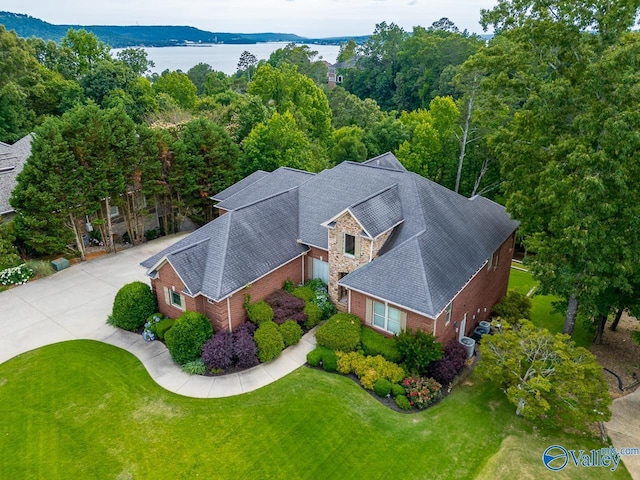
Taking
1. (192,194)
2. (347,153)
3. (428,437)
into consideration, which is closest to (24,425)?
(428,437)

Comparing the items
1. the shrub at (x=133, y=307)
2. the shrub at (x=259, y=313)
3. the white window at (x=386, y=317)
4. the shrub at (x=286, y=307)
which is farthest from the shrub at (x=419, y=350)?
the shrub at (x=133, y=307)

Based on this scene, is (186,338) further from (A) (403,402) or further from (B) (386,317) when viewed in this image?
(A) (403,402)

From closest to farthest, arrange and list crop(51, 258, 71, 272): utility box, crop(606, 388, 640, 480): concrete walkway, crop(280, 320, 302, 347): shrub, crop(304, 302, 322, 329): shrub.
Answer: crop(606, 388, 640, 480): concrete walkway → crop(280, 320, 302, 347): shrub → crop(304, 302, 322, 329): shrub → crop(51, 258, 71, 272): utility box

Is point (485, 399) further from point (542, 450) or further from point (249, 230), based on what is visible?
point (249, 230)

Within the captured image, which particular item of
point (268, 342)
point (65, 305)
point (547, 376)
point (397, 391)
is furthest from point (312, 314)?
point (65, 305)

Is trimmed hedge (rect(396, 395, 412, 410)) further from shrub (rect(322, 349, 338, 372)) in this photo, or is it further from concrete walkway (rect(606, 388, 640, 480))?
concrete walkway (rect(606, 388, 640, 480))

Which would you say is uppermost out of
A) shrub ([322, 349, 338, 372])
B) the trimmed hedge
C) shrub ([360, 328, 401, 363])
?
shrub ([360, 328, 401, 363])

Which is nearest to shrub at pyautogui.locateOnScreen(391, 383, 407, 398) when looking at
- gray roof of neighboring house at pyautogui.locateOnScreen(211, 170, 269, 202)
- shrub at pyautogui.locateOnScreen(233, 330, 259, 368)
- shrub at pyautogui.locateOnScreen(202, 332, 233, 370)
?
shrub at pyautogui.locateOnScreen(233, 330, 259, 368)
